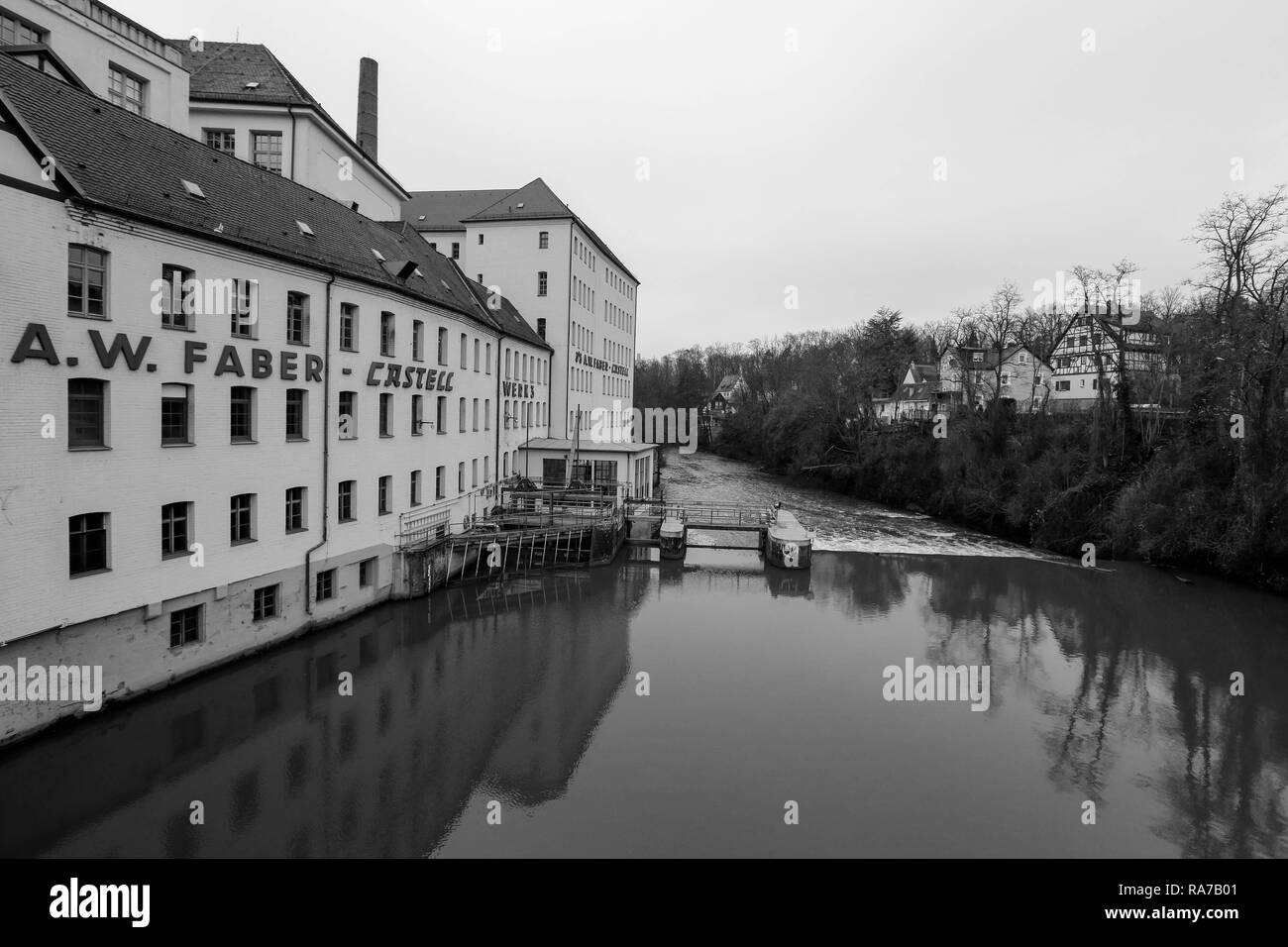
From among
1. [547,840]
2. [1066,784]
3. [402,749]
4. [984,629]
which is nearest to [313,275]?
[402,749]

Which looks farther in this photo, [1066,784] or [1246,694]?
[1246,694]

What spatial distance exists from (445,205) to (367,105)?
44.3 feet

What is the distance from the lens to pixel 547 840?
9695mm

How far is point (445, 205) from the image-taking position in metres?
45.9

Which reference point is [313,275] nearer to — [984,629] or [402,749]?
[402,749]

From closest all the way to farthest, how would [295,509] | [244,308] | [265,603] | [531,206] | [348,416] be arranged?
[244,308]
[265,603]
[295,509]
[348,416]
[531,206]

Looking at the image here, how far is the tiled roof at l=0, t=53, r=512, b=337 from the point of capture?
39.3 ft

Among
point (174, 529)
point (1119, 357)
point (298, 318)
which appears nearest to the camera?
point (174, 529)

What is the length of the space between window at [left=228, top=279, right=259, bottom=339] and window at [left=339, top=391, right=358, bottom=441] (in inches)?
123

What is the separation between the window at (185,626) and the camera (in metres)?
13.4

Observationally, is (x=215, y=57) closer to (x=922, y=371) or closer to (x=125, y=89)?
(x=125, y=89)

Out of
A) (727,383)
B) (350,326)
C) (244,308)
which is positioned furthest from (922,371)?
(244,308)

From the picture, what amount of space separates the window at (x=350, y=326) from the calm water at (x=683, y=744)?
21.5 ft
